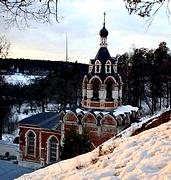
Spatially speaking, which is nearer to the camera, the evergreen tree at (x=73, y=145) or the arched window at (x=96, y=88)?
the evergreen tree at (x=73, y=145)

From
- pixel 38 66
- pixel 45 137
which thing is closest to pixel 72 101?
pixel 45 137

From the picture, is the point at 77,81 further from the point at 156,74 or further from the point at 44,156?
the point at 44,156

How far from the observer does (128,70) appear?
31.9 m

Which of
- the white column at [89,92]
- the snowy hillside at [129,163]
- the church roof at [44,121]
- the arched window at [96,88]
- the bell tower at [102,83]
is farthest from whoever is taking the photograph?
the church roof at [44,121]

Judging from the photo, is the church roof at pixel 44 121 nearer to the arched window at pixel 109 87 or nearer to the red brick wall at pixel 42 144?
the red brick wall at pixel 42 144

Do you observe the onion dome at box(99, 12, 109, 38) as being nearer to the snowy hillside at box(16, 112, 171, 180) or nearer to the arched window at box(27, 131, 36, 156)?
the arched window at box(27, 131, 36, 156)

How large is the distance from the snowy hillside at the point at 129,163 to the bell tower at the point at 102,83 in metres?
14.8

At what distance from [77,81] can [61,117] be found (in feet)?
60.5

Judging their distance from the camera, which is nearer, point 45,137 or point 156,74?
point 45,137

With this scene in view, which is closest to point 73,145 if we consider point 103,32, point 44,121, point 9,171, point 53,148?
point 9,171

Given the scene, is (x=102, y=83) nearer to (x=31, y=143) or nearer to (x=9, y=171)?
(x=31, y=143)

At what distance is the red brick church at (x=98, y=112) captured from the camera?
2089cm

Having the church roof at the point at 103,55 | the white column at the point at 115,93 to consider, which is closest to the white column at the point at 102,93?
the white column at the point at 115,93

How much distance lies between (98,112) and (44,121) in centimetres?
475
